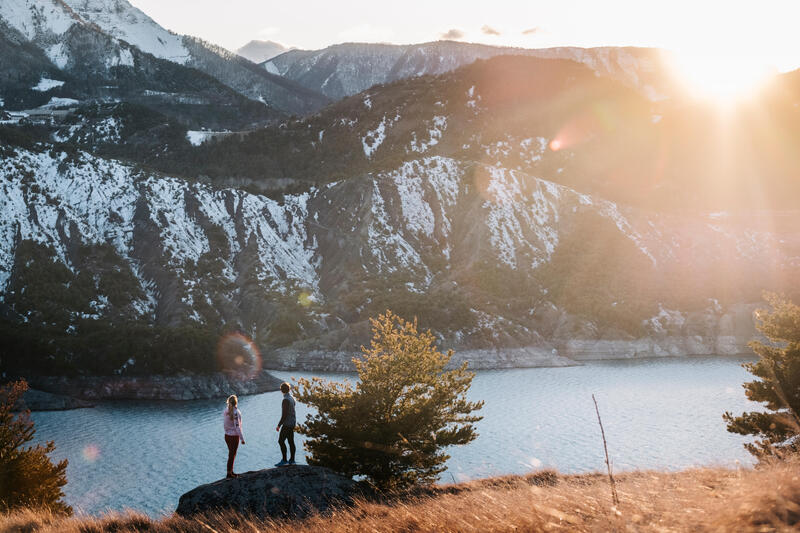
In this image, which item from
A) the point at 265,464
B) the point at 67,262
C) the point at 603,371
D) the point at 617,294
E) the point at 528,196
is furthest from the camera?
the point at 528,196

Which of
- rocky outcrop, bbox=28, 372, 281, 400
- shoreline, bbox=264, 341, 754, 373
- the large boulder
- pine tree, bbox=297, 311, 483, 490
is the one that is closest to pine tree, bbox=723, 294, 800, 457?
pine tree, bbox=297, 311, 483, 490

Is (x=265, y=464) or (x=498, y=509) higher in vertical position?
(x=498, y=509)

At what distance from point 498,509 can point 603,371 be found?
8109 centimetres

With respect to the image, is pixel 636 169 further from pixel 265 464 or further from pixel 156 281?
pixel 265 464

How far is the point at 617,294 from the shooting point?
4119 inches

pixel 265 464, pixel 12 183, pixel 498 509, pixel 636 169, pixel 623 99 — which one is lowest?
→ pixel 265 464

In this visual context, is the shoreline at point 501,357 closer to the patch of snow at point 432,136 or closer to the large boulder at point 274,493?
the large boulder at point 274,493

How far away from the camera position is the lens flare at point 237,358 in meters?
74.6

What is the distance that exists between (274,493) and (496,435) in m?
36.6

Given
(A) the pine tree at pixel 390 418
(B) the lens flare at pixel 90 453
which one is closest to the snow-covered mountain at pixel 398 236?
(B) the lens flare at pixel 90 453

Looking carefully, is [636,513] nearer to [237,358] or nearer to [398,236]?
[237,358]

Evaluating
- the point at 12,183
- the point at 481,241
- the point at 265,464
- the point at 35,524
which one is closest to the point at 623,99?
the point at 481,241

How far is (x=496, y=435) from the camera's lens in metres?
47.2

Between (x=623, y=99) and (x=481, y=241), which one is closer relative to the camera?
(x=481, y=241)
